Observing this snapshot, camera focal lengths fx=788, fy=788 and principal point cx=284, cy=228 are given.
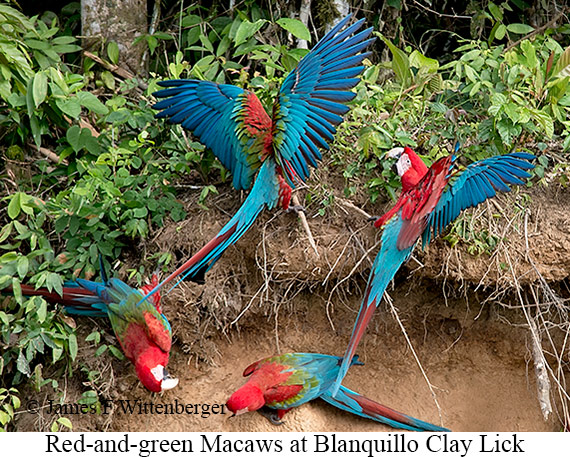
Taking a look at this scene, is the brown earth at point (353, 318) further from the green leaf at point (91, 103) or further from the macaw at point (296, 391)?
the green leaf at point (91, 103)

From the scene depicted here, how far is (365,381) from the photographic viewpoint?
3.71 meters

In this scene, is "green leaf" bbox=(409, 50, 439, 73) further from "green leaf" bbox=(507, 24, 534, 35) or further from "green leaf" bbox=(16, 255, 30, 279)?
"green leaf" bbox=(16, 255, 30, 279)

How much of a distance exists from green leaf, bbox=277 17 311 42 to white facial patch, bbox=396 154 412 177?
908 mm

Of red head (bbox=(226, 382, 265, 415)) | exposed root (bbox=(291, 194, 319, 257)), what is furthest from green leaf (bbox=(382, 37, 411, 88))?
red head (bbox=(226, 382, 265, 415))

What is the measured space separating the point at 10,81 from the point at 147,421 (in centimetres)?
162

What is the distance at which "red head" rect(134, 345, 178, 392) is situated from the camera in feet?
10.5

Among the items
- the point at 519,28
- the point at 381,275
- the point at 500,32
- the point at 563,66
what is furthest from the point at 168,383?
the point at 519,28

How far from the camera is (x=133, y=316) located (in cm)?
323

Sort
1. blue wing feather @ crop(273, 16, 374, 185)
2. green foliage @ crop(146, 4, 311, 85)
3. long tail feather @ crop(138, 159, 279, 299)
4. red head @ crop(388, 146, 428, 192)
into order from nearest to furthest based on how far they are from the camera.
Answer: blue wing feather @ crop(273, 16, 374, 185) → long tail feather @ crop(138, 159, 279, 299) → red head @ crop(388, 146, 428, 192) → green foliage @ crop(146, 4, 311, 85)

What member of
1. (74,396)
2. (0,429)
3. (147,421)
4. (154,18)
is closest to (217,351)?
(147,421)

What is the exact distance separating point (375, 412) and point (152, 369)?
40.8 inches

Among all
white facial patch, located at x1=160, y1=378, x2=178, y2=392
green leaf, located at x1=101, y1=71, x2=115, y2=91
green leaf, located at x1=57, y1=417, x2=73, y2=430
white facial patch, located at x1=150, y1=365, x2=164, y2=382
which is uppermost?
green leaf, located at x1=101, y1=71, x2=115, y2=91

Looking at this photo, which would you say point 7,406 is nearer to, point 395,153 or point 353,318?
point 353,318

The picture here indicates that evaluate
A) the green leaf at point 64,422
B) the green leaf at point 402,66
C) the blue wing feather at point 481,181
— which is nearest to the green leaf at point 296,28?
the green leaf at point 402,66
